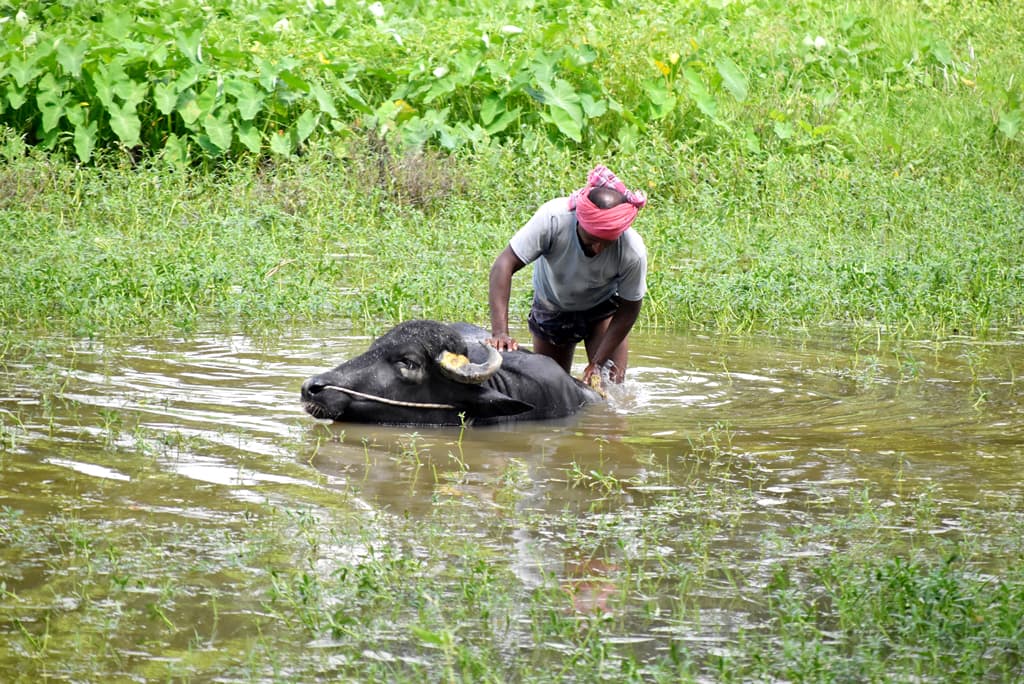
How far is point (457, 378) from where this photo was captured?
17.2 feet

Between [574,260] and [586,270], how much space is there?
7 centimetres

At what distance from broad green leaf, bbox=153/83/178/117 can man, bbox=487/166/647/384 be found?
465 centimetres

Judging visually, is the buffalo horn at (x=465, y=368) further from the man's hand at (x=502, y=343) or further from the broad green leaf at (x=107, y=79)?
the broad green leaf at (x=107, y=79)

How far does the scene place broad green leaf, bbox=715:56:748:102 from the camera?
11328mm

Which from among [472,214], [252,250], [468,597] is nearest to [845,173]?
[472,214]

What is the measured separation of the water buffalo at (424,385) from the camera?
5145 millimetres

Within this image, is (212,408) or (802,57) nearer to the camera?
(212,408)

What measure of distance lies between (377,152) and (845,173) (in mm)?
3574

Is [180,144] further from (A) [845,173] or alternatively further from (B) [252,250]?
(A) [845,173]

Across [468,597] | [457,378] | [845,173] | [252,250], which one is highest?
[845,173]

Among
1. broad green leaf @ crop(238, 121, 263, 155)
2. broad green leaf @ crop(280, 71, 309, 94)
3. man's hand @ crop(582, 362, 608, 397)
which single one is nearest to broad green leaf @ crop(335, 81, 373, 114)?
broad green leaf @ crop(280, 71, 309, 94)

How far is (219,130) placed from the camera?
9.94 m

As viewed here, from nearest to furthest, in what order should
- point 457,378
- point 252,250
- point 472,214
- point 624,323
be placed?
point 457,378 → point 624,323 → point 252,250 → point 472,214

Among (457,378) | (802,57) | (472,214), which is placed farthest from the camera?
(802,57)
